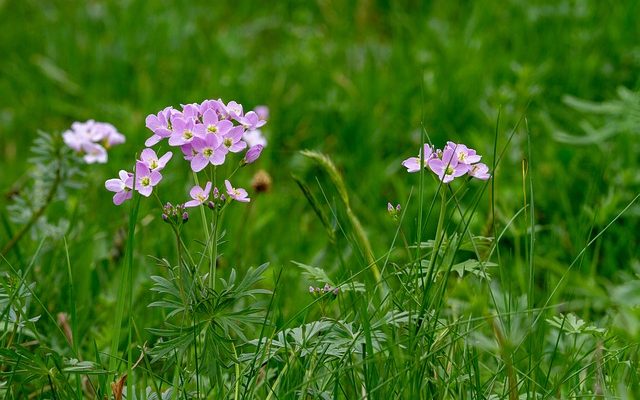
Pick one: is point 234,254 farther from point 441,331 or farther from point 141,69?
point 141,69

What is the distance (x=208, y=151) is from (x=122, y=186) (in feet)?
0.56

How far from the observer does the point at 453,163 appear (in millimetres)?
1493

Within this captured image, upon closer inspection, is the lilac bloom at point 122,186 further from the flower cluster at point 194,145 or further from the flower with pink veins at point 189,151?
the flower with pink veins at point 189,151

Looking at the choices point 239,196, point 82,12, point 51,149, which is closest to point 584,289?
point 239,196

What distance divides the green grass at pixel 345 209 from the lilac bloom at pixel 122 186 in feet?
0.15

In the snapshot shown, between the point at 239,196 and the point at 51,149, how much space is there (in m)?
1.11

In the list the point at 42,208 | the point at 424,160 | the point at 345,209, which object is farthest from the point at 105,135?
the point at 424,160

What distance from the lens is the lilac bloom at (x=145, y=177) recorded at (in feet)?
4.75

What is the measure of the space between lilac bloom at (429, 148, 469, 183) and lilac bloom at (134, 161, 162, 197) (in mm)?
460

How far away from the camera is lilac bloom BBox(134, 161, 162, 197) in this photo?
1447mm

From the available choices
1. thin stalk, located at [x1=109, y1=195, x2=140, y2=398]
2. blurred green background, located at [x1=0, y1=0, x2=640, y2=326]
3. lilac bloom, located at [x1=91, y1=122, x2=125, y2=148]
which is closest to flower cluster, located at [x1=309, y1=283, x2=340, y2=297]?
thin stalk, located at [x1=109, y1=195, x2=140, y2=398]

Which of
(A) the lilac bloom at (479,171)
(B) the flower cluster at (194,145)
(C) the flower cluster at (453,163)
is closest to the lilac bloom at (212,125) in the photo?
(B) the flower cluster at (194,145)

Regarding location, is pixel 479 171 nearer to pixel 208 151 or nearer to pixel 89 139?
pixel 208 151

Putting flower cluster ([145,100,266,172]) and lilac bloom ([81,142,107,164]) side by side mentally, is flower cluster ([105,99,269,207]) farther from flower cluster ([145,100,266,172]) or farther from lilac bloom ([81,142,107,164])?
lilac bloom ([81,142,107,164])
